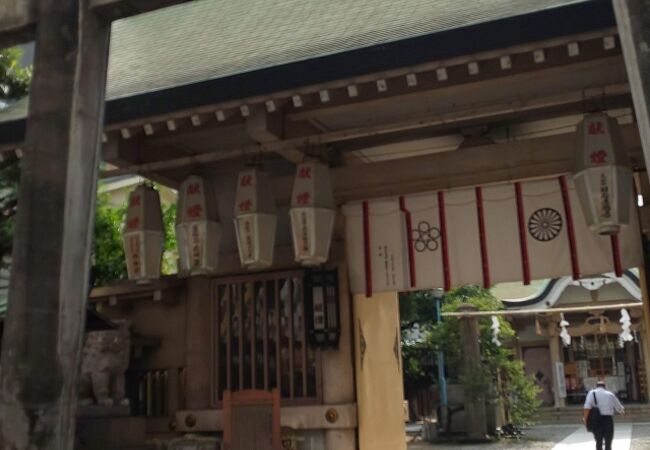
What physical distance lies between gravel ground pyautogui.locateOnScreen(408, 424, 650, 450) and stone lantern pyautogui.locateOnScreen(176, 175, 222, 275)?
431 inches

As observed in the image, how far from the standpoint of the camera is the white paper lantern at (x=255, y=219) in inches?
251

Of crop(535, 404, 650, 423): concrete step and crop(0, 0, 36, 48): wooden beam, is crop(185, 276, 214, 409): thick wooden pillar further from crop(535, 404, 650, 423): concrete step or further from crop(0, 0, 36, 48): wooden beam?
A: crop(535, 404, 650, 423): concrete step

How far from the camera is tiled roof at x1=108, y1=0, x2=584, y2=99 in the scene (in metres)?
5.41

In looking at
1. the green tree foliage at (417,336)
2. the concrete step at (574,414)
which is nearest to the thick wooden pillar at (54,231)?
the green tree foliage at (417,336)

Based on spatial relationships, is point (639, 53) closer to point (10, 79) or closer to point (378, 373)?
point (378, 373)

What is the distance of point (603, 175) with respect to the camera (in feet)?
17.8

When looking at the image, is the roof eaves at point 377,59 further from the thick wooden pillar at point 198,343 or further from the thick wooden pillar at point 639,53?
the thick wooden pillar at point 198,343

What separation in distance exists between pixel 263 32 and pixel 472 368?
479 inches

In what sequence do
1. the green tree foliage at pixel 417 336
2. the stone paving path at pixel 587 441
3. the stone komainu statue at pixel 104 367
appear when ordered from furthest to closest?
the green tree foliage at pixel 417 336, the stone paving path at pixel 587 441, the stone komainu statue at pixel 104 367

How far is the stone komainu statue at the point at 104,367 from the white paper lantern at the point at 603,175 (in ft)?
16.3

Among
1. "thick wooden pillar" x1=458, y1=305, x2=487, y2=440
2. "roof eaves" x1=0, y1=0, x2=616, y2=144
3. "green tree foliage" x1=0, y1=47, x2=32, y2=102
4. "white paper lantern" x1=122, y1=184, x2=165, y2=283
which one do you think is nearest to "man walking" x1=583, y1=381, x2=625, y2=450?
"thick wooden pillar" x1=458, y1=305, x2=487, y2=440

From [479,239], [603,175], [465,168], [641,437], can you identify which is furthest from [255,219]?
[641,437]

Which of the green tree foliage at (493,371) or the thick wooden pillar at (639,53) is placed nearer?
the thick wooden pillar at (639,53)

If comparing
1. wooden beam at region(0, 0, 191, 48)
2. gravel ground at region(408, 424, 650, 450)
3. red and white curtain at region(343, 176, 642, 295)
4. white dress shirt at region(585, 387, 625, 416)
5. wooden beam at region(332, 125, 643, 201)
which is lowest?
gravel ground at region(408, 424, 650, 450)
